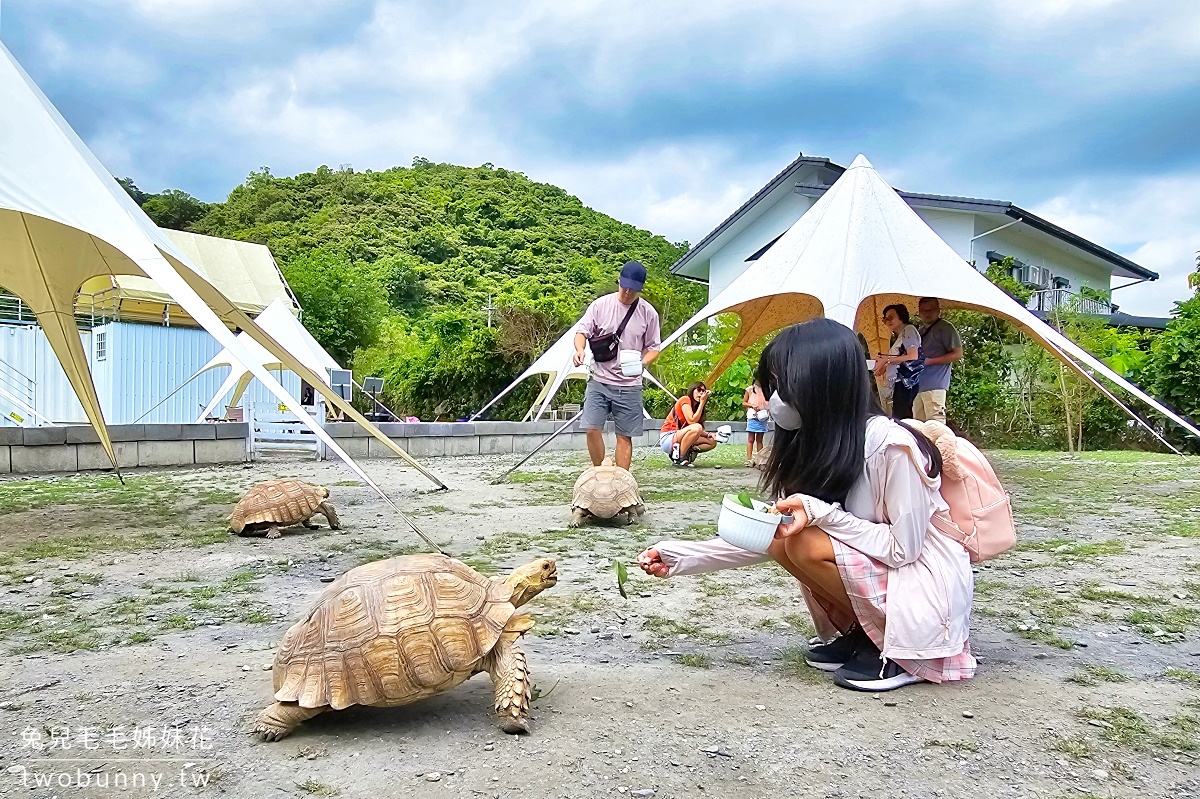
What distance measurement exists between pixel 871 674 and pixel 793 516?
0.56 m

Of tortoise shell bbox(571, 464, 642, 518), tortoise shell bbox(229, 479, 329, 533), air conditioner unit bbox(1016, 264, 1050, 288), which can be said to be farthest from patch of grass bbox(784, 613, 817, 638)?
air conditioner unit bbox(1016, 264, 1050, 288)

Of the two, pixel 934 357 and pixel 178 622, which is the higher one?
pixel 934 357

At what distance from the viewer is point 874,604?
2.29 m

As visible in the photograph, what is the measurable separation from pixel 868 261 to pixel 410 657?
19.4 ft

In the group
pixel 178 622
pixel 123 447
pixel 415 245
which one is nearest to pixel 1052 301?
pixel 123 447

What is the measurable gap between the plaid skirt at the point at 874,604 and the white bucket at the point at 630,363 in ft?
12.2

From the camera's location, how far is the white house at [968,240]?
1978 cm

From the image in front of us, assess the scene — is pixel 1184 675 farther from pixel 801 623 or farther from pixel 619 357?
pixel 619 357

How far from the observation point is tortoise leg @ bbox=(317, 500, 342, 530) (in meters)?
5.15

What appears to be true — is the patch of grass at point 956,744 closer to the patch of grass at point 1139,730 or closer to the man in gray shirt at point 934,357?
the patch of grass at point 1139,730

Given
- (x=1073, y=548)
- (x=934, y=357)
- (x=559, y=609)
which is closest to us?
(x=559, y=609)

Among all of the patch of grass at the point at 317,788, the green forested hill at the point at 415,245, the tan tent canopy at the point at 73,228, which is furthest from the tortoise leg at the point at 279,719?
the green forested hill at the point at 415,245

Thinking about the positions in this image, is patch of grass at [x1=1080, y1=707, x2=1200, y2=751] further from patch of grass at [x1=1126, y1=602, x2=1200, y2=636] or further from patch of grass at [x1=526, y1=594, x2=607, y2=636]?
patch of grass at [x1=526, y1=594, x2=607, y2=636]

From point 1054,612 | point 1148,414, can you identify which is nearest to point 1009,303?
point 1054,612
